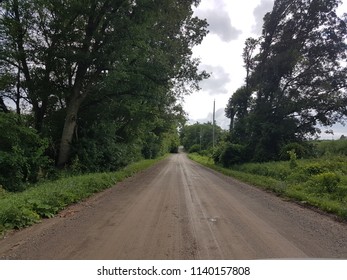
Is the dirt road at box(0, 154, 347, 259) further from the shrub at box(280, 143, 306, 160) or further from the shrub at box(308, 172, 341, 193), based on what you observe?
the shrub at box(280, 143, 306, 160)

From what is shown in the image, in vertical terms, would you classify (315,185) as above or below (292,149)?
below

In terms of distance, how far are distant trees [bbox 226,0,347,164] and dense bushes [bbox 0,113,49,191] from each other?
1905 centimetres

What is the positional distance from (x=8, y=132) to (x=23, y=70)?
504 centimetres

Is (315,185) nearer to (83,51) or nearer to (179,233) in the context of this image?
(179,233)

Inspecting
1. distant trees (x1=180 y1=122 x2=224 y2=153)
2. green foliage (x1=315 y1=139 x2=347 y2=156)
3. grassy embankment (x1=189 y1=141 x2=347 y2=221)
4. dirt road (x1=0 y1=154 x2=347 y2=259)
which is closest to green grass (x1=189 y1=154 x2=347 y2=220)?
grassy embankment (x1=189 y1=141 x2=347 y2=221)

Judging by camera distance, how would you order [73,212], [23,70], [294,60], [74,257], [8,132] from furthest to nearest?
[294,60], [23,70], [8,132], [73,212], [74,257]

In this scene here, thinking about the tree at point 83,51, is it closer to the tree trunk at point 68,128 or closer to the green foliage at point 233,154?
the tree trunk at point 68,128

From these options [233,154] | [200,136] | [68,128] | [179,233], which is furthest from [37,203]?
[200,136]

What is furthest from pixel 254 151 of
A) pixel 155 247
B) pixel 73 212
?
pixel 155 247

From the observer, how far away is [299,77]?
1070 inches

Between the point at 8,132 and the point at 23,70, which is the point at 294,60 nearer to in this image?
the point at 23,70

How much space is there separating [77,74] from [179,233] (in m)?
13.4

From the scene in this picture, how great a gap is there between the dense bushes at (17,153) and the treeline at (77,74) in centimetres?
4
